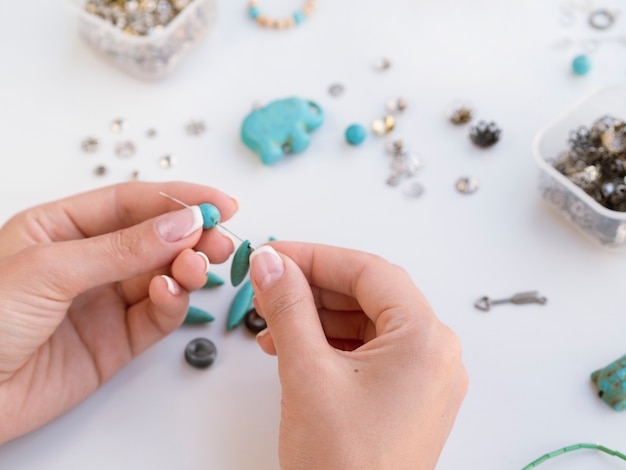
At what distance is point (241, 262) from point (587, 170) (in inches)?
25.0

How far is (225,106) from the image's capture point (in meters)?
1.38

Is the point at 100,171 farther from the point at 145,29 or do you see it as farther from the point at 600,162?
the point at 600,162

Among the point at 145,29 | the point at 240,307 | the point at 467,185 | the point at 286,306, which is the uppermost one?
the point at 145,29

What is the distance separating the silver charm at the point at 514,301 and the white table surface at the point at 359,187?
1 centimetres

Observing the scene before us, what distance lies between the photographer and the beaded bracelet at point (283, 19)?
1472 mm

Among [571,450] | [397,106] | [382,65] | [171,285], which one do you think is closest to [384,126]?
[397,106]

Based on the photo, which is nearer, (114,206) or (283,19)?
(114,206)

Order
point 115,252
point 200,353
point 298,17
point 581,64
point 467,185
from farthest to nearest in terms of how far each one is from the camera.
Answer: point 298,17
point 581,64
point 467,185
point 200,353
point 115,252

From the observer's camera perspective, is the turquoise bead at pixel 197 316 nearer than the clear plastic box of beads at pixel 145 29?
Yes

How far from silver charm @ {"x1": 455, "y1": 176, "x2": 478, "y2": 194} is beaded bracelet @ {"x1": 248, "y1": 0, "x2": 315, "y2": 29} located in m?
0.54

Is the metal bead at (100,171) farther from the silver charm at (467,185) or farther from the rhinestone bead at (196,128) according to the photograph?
the silver charm at (467,185)

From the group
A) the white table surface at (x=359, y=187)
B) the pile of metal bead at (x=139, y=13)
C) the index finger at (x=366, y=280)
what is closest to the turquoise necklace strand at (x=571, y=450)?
the white table surface at (x=359, y=187)

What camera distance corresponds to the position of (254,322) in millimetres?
1096

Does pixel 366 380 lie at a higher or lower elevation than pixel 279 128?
lower
